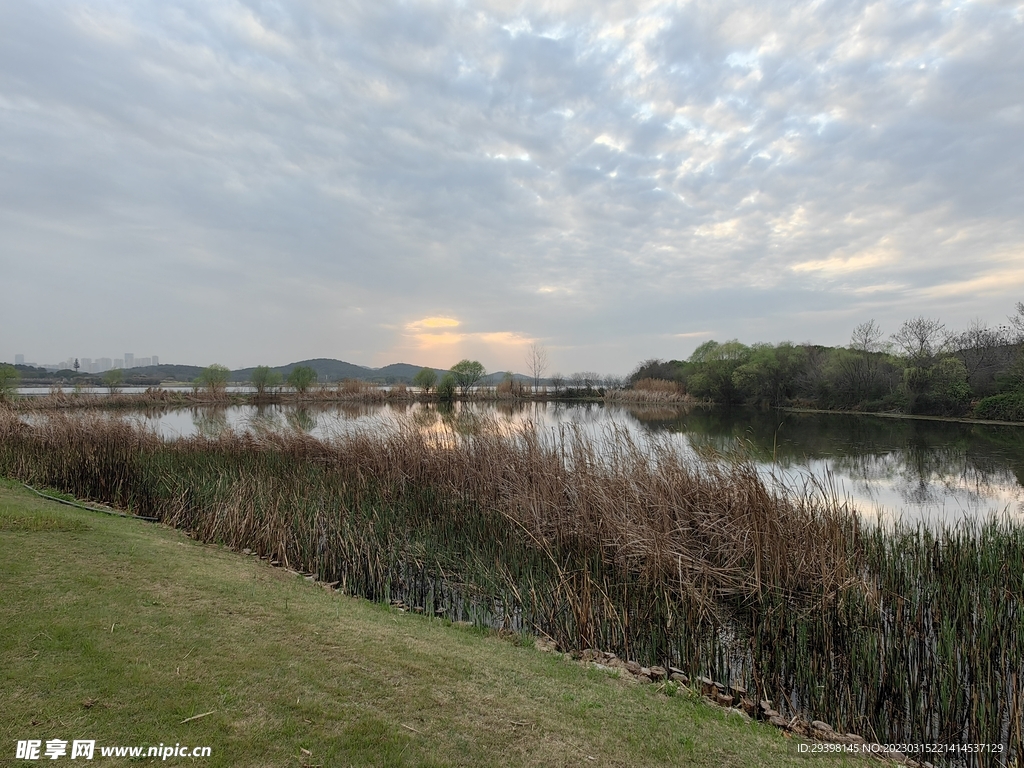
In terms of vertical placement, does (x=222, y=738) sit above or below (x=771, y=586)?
above

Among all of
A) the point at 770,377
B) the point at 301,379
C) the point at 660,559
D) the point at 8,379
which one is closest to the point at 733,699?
the point at 660,559

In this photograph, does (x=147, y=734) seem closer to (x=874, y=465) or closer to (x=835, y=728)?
(x=835, y=728)

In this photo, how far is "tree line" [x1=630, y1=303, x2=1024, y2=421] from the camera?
108 feet

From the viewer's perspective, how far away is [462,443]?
10.3 meters

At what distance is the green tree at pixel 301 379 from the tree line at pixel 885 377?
144ft

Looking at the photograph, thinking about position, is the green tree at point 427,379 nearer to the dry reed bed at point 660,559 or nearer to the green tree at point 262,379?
the green tree at point 262,379

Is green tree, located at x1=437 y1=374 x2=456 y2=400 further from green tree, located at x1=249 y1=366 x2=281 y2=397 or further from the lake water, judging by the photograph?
the lake water

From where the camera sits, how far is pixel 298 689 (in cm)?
293

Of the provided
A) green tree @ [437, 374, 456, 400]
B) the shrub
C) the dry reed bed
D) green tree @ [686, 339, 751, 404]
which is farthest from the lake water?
green tree @ [437, 374, 456, 400]

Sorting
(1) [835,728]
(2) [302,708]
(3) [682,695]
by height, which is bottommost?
(1) [835,728]

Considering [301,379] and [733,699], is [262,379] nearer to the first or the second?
[301,379]

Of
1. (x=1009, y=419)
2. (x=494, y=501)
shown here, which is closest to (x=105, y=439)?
(x=494, y=501)

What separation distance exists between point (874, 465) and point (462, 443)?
14.8 meters

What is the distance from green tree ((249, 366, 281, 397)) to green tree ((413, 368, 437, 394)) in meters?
15.9
